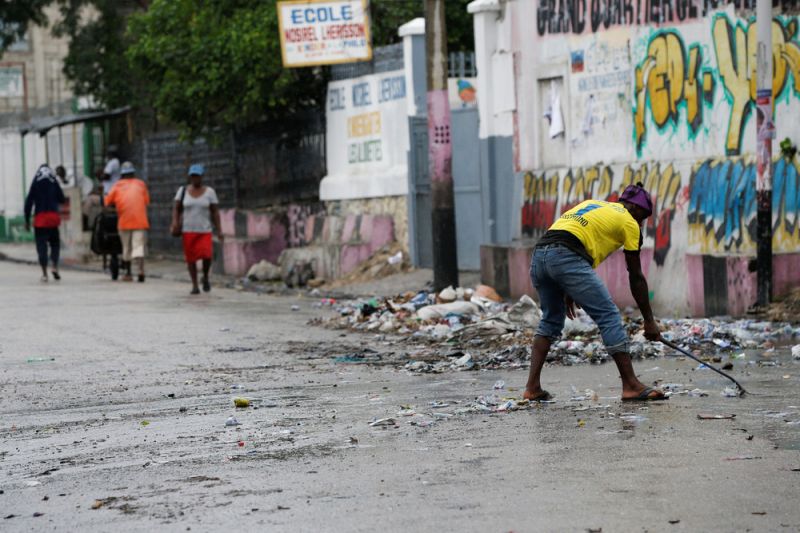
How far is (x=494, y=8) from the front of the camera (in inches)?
733

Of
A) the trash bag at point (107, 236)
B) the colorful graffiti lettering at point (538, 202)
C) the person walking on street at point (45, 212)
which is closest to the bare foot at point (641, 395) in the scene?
the colorful graffiti lettering at point (538, 202)

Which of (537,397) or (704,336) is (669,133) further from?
(537,397)

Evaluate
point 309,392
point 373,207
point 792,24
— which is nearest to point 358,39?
point 373,207

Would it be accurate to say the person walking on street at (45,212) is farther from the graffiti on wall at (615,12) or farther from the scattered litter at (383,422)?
the scattered litter at (383,422)

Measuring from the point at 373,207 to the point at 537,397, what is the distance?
41.4 feet

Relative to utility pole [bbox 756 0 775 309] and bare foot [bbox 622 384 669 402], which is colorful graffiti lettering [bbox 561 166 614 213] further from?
bare foot [bbox 622 384 669 402]

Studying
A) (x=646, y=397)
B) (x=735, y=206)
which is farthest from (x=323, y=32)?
(x=646, y=397)

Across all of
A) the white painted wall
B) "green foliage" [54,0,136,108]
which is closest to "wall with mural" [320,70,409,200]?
"green foliage" [54,0,136,108]

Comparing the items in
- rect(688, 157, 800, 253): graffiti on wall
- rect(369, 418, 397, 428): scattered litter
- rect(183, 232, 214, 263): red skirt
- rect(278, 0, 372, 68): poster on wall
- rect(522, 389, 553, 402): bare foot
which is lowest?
rect(369, 418, 397, 428): scattered litter

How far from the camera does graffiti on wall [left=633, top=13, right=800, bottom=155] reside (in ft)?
44.5

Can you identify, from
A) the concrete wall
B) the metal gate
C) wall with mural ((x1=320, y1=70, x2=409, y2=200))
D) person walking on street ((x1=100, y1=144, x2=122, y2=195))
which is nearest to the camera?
the metal gate

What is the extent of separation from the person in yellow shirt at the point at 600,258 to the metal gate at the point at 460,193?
33.0ft

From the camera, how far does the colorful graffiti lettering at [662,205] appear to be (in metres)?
14.9

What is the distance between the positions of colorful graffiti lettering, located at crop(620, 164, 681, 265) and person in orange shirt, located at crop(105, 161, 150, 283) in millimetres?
9051
